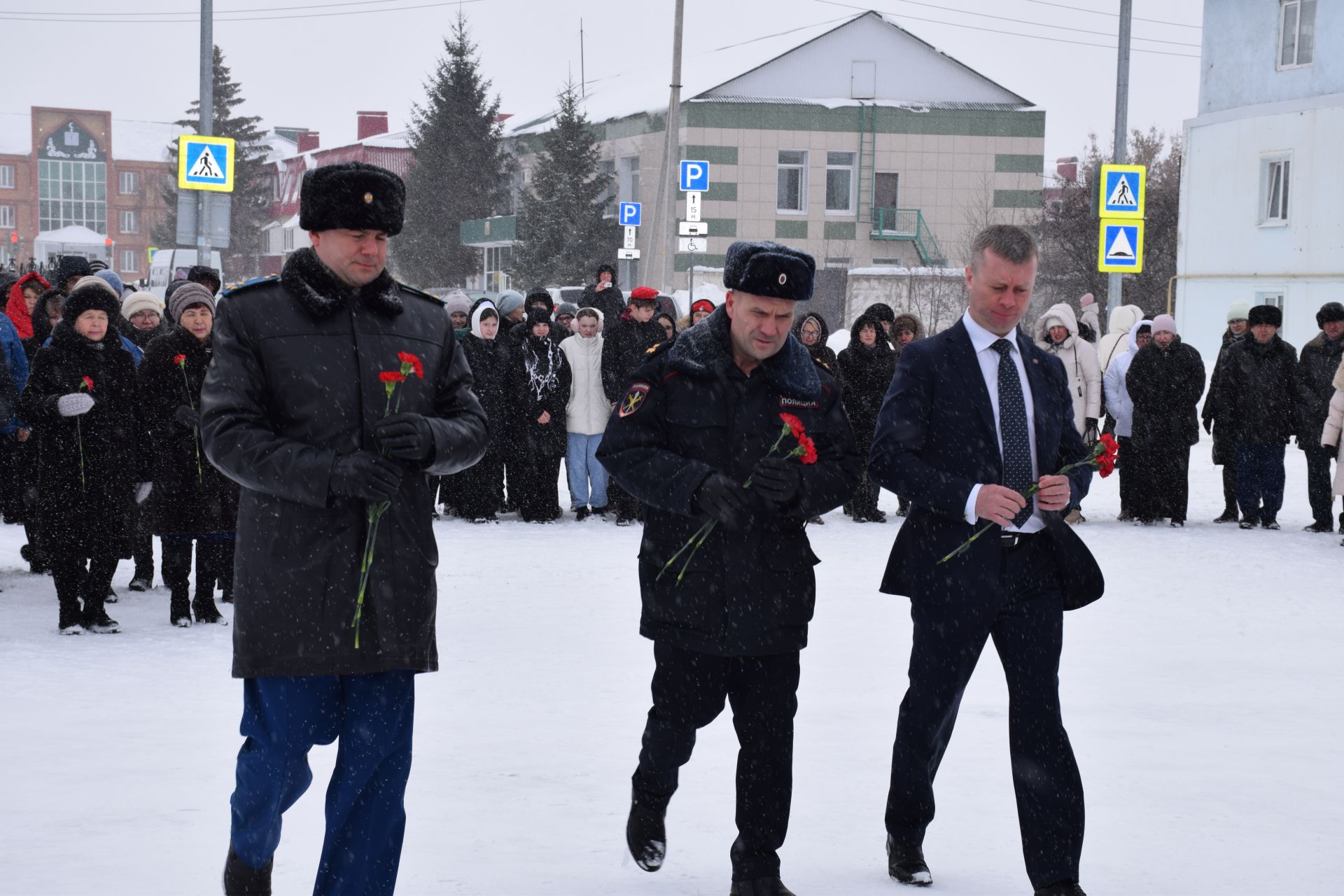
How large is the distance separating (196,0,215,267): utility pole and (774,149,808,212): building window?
80.8ft

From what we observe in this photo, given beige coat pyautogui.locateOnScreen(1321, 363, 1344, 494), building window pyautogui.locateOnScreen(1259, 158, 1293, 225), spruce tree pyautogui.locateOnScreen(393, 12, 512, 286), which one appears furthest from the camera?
spruce tree pyautogui.locateOnScreen(393, 12, 512, 286)

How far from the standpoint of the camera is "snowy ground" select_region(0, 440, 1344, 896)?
4746 mm

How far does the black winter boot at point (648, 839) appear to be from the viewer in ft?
15.3

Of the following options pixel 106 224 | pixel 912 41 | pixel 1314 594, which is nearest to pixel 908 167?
pixel 912 41

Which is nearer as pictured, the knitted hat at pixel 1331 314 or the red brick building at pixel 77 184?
the knitted hat at pixel 1331 314

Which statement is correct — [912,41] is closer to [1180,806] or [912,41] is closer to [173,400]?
[173,400]

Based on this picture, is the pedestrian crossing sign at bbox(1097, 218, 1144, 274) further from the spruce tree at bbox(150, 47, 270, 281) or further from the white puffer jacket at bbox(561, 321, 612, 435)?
the spruce tree at bbox(150, 47, 270, 281)

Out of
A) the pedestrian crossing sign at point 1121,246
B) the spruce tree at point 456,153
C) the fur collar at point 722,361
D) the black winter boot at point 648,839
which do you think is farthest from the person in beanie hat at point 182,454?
the spruce tree at point 456,153

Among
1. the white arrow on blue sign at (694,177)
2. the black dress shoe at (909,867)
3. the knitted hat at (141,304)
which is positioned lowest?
the black dress shoe at (909,867)

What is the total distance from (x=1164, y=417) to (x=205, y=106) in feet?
39.5

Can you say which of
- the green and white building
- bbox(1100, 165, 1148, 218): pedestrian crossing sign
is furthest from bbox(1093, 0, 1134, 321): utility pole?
the green and white building

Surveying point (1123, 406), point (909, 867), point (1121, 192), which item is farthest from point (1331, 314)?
point (909, 867)

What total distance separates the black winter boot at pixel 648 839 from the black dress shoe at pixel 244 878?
3.92 ft

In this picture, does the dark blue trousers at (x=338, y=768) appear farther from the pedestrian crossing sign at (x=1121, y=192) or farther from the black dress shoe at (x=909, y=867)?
the pedestrian crossing sign at (x=1121, y=192)
